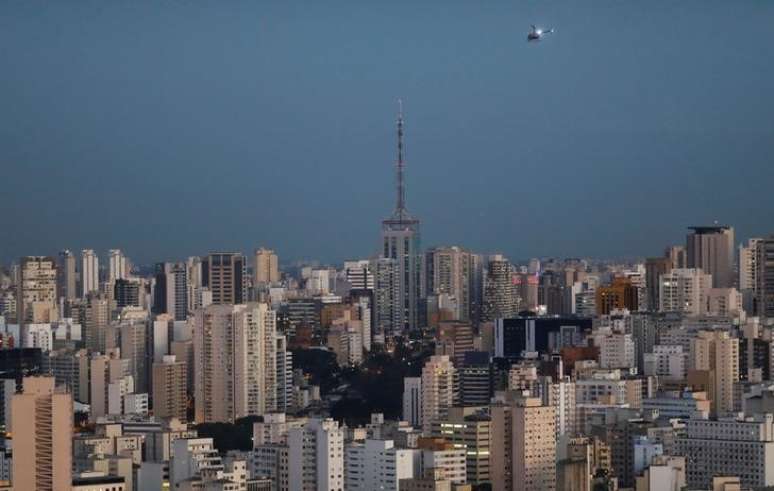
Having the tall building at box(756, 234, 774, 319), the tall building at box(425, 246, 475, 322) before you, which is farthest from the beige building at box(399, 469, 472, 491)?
the tall building at box(425, 246, 475, 322)

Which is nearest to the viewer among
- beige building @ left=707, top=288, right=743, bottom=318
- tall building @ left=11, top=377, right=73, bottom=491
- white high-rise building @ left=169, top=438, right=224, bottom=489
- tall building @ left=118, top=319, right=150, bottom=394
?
tall building @ left=11, top=377, right=73, bottom=491

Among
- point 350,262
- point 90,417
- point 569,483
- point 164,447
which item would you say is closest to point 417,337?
point 350,262

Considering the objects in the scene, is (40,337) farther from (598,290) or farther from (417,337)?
(598,290)

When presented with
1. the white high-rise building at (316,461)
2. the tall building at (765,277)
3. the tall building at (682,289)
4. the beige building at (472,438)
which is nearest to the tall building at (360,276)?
the tall building at (682,289)

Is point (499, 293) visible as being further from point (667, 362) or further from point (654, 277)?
point (667, 362)

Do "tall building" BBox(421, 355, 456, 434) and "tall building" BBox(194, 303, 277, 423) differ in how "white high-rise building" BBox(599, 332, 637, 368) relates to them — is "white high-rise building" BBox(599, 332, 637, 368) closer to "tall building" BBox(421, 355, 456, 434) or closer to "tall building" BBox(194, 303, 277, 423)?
"tall building" BBox(421, 355, 456, 434)
